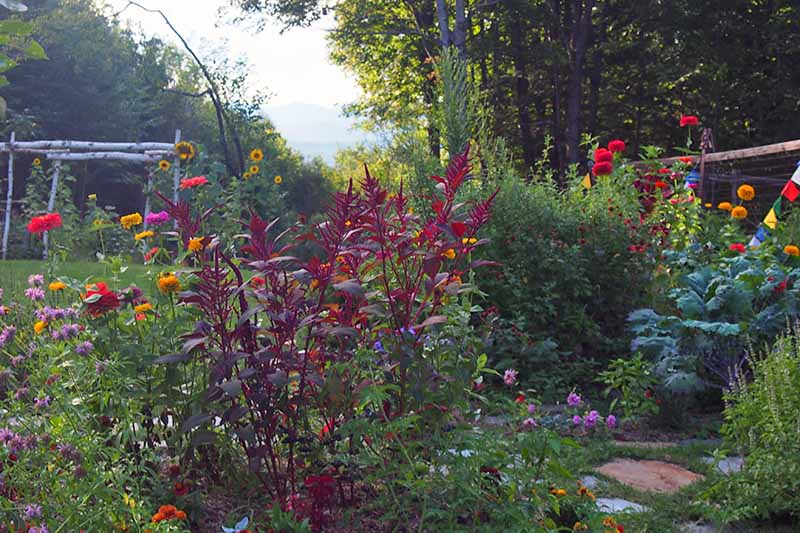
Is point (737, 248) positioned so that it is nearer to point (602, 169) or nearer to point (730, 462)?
point (602, 169)

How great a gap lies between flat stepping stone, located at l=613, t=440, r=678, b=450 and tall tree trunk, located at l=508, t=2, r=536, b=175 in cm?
1423

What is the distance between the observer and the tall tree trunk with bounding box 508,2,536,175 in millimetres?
17266

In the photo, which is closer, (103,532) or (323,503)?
(103,532)

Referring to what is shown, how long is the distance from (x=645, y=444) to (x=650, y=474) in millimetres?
436

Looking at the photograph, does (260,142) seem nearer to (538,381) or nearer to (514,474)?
(538,381)

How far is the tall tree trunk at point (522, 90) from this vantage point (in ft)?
56.6

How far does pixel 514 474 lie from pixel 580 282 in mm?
2791

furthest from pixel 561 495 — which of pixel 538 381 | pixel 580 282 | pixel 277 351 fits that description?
pixel 580 282

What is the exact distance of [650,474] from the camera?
9.95 feet

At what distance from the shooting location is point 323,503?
2146 millimetres

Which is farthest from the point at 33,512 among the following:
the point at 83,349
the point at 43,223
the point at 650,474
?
the point at 650,474

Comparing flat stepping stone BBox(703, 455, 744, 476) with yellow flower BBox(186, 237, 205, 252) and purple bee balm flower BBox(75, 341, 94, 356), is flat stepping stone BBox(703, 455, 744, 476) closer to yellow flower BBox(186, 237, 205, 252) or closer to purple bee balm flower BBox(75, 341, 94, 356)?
yellow flower BBox(186, 237, 205, 252)

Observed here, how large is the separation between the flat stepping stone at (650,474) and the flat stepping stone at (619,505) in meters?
0.18

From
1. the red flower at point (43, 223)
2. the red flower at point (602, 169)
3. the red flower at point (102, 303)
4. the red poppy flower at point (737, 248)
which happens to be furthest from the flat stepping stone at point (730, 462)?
the red flower at point (43, 223)
